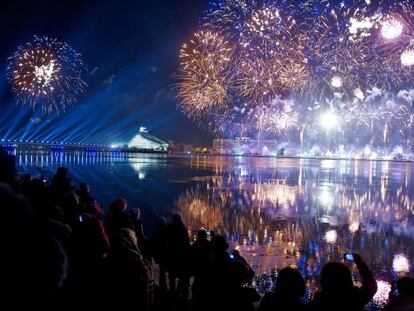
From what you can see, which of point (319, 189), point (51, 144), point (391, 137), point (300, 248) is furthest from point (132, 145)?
point (300, 248)

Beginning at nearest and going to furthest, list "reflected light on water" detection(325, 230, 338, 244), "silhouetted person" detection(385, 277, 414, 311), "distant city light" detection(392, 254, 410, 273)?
1. "silhouetted person" detection(385, 277, 414, 311)
2. "distant city light" detection(392, 254, 410, 273)
3. "reflected light on water" detection(325, 230, 338, 244)

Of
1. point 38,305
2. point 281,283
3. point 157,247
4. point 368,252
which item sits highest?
point 38,305

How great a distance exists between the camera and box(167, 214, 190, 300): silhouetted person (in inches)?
237

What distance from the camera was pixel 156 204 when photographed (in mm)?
16844

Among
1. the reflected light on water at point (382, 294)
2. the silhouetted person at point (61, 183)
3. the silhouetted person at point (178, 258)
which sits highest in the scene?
the silhouetted person at point (61, 183)

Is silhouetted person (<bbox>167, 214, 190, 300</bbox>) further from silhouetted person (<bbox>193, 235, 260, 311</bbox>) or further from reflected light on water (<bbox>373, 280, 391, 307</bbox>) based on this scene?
reflected light on water (<bbox>373, 280, 391, 307</bbox>)

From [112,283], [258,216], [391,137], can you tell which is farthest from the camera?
[391,137]

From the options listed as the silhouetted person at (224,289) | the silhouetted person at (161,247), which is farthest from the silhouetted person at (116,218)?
the silhouetted person at (224,289)

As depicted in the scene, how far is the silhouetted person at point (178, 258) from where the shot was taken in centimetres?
603

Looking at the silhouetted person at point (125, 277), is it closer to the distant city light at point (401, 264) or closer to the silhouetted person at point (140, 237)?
the silhouetted person at point (140, 237)

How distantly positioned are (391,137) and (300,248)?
138424 mm

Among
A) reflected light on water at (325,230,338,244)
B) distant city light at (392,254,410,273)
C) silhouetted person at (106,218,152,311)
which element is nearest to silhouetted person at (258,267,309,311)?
silhouetted person at (106,218,152,311)

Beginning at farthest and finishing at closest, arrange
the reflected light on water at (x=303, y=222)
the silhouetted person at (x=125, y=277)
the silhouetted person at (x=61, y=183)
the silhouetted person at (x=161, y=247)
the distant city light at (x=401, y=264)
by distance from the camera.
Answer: the silhouetted person at (x=61, y=183) < the reflected light on water at (x=303, y=222) < the distant city light at (x=401, y=264) < the silhouetted person at (x=161, y=247) < the silhouetted person at (x=125, y=277)

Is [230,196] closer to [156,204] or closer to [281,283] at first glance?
[156,204]
